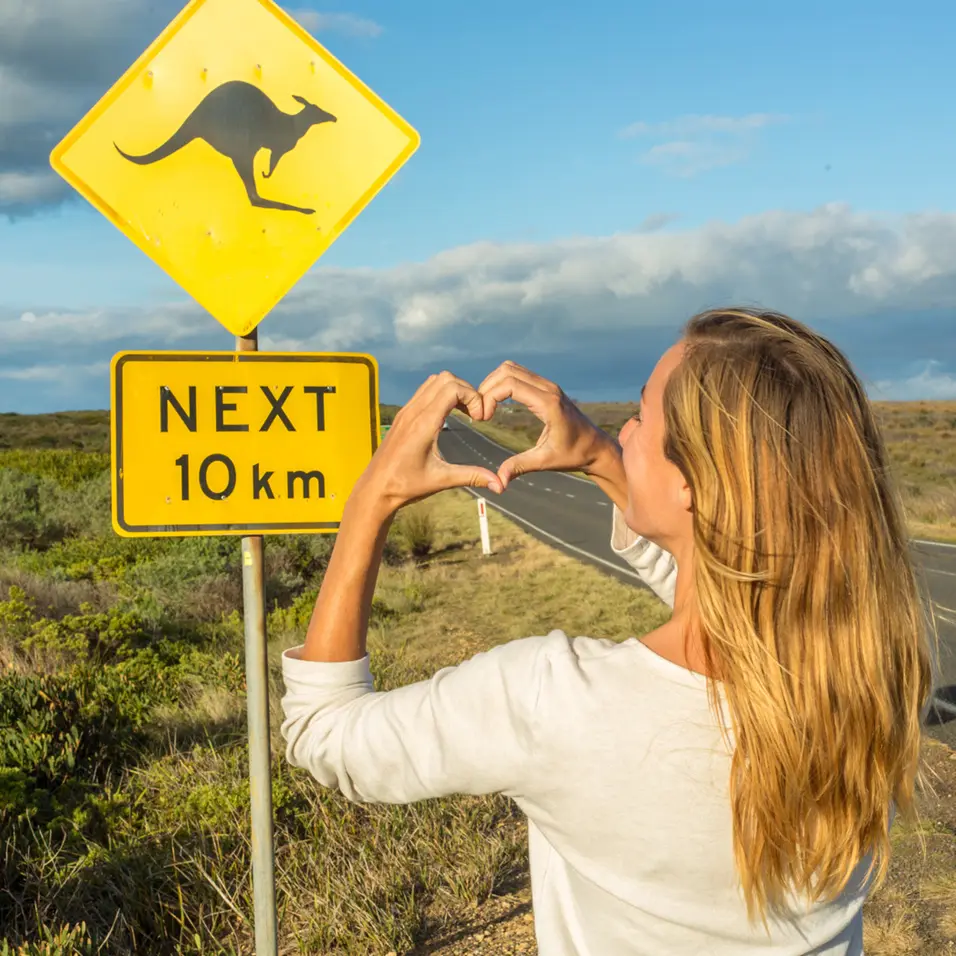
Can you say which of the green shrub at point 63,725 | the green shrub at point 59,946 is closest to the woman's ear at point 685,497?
the green shrub at point 59,946

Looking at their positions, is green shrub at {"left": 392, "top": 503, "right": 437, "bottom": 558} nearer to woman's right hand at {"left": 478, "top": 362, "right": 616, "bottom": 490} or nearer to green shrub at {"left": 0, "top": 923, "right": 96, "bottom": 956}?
green shrub at {"left": 0, "top": 923, "right": 96, "bottom": 956}

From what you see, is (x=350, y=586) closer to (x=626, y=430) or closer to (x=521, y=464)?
(x=521, y=464)

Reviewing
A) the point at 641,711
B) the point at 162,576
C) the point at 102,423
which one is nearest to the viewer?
the point at 641,711

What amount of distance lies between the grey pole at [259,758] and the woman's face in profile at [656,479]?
152cm

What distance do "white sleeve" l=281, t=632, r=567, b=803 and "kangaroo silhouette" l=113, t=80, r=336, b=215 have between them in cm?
172

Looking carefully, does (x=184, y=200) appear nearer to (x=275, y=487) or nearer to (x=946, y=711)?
(x=275, y=487)

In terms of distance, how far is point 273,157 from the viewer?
103 inches

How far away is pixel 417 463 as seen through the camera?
127cm

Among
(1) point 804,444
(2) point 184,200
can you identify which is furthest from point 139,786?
(1) point 804,444

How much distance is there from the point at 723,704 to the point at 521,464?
1.41 feet

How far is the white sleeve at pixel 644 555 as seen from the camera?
1.73 meters

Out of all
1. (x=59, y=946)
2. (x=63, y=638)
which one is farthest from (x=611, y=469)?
(x=63, y=638)

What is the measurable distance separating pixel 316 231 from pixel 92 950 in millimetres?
2525

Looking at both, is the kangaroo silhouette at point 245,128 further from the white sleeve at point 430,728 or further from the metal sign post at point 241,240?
the white sleeve at point 430,728
